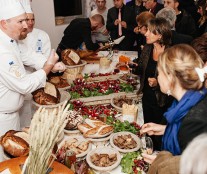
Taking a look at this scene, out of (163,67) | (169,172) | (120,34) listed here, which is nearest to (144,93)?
(163,67)

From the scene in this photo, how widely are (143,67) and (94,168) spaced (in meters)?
1.49

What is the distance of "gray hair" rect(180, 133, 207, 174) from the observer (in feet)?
2.60

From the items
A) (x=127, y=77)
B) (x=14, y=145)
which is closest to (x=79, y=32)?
(x=127, y=77)

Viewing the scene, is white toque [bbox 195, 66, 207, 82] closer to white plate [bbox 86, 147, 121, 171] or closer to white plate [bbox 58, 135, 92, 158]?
white plate [bbox 86, 147, 121, 171]

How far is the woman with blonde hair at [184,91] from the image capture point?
4.52 ft

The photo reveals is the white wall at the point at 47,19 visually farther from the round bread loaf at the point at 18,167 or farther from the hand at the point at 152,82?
the round bread loaf at the point at 18,167

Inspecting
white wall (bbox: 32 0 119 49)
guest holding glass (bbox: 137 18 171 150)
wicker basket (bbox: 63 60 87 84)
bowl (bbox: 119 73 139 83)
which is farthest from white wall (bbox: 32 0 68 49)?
guest holding glass (bbox: 137 18 171 150)

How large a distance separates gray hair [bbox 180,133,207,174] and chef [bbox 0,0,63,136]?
1515 mm

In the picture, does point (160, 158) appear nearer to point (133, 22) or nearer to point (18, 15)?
point (18, 15)

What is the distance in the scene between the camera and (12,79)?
2.02 meters

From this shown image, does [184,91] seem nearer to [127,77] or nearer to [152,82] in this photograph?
[152,82]

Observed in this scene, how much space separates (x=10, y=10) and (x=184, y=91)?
1.43m

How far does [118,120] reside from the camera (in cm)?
225

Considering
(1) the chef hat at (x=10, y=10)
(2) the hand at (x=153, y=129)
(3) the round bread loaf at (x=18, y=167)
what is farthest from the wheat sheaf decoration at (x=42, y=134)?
(1) the chef hat at (x=10, y=10)
